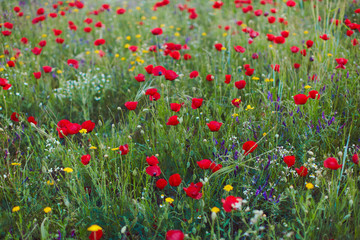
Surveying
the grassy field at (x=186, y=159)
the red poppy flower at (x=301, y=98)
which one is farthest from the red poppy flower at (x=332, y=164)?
the red poppy flower at (x=301, y=98)

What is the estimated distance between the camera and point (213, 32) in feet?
15.2

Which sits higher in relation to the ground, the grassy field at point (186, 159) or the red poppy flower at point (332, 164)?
the red poppy flower at point (332, 164)

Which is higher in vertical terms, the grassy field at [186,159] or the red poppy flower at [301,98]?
the red poppy flower at [301,98]

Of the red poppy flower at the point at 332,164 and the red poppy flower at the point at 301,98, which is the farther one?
the red poppy flower at the point at 301,98

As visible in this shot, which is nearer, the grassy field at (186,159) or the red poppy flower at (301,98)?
the grassy field at (186,159)

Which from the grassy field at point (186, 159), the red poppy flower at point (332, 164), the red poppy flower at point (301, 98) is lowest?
the grassy field at point (186, 159)

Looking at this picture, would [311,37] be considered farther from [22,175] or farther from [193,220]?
[22,175]

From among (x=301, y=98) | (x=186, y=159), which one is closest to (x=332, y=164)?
(x=301, y=98)

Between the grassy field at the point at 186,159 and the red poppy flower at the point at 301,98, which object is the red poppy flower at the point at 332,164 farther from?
the red poppy flower at the point at 301,98

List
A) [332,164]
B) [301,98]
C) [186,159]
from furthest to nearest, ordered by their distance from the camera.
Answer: [186,159] → [301,98] → [332,164]

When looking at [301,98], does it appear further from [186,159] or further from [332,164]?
[186,159]

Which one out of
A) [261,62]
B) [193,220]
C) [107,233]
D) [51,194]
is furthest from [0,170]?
[261,62]

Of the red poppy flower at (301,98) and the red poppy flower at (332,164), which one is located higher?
the red poppy flower at (301,98)

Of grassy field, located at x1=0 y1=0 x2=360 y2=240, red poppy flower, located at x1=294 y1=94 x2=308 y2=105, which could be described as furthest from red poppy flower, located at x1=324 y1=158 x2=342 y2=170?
red poppy flower, located at x1=294 y1=94 x2=308 y2=105
